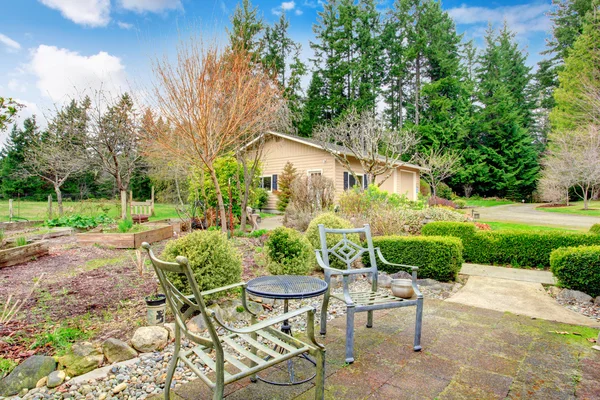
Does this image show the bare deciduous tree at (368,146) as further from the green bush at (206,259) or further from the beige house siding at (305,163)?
the green bush at (206,259)

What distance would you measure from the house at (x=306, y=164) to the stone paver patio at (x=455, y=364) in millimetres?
11715

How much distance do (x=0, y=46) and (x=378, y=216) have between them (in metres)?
9.56

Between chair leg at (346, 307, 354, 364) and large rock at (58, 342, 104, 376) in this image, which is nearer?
large rock at (58, 342, 104, 376)

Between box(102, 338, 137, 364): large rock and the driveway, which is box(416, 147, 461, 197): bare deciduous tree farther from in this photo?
box(102, 338, 137, 364): large rock

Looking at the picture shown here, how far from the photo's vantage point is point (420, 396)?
82.0 inches

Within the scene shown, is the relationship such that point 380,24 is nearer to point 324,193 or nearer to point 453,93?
point 453,93

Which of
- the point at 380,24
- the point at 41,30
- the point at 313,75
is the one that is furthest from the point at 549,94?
the point at 41,30

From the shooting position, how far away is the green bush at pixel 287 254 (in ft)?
15.0

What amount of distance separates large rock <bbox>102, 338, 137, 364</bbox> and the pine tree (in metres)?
22.9

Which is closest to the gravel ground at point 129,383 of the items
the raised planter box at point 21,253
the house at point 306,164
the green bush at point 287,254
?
the green bush at point 287,254

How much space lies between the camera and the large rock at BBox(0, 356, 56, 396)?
2.13 meters

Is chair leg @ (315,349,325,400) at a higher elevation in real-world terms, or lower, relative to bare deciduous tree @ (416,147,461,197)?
lower

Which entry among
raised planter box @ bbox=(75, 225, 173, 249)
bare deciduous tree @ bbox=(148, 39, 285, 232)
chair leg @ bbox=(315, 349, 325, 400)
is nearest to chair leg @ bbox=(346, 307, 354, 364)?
chair leg @ bbox=(315, 349, 325, 400)

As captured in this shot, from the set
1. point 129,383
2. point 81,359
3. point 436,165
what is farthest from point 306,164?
point 129,383
